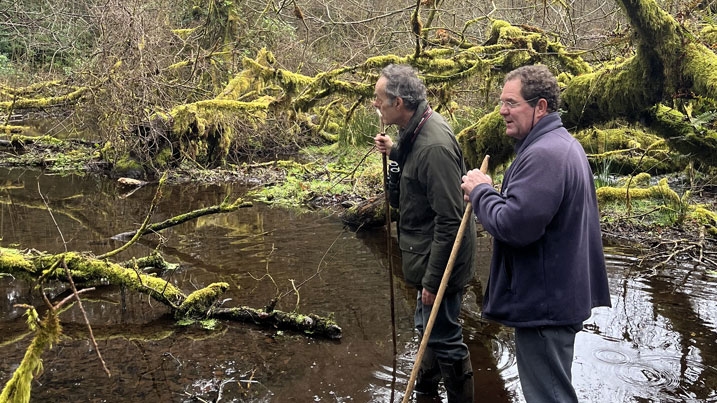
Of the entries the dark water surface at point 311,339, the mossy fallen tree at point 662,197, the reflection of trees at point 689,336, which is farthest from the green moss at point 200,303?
the mossy fallen tree at point 662,197

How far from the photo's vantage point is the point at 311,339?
483 cm

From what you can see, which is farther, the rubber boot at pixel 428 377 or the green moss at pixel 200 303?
the green moss at pixel 200 303

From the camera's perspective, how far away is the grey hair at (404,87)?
3.49 metres

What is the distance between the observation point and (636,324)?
5.13 metres

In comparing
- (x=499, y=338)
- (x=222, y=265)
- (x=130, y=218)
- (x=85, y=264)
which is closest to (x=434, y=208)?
(x=499, y=338)

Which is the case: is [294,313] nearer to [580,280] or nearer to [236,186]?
[580,280]

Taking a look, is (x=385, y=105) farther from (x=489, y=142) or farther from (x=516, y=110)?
(x=489, y=142)

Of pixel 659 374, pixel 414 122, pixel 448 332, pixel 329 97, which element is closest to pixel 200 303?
pixel 448 332

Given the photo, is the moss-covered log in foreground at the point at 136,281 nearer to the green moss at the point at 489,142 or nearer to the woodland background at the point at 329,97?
the woodland background at the point at 329,97

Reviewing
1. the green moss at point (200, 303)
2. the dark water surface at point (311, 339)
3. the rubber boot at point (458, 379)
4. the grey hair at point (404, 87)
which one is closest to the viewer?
the grey hair at point (404, 87)

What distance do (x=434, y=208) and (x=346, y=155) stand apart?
1040 centimetres

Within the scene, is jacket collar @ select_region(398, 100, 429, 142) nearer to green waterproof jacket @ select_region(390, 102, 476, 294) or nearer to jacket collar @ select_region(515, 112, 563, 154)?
green waterproof jacket @ select_region(390, 102, 476, 294)

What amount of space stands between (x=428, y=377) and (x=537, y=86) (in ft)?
6.94

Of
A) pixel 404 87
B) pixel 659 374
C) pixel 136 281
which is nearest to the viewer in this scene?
pixel 404 87
